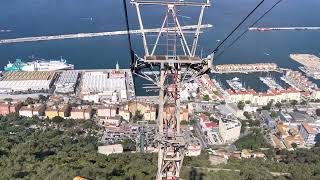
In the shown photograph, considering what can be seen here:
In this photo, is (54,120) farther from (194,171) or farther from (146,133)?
(194,171)

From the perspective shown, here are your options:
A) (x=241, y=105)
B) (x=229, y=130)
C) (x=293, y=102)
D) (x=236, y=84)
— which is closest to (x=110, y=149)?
(x=229, y=130)

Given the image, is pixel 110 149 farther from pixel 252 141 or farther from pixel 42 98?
pixel 42 98

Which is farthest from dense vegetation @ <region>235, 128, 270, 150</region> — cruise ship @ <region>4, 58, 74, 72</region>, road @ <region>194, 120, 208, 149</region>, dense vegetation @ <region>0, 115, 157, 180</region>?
cruise ship @ <region>4, 58, 74, 72</region>

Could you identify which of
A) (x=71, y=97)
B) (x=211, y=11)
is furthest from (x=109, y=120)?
(x=211, y=11)

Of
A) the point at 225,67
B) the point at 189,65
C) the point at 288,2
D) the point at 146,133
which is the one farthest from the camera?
the point at 288,2

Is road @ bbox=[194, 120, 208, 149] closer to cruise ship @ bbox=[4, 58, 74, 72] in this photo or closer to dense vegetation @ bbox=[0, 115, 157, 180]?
dense vegetation @ bbox=[0, 115, 157, 180]

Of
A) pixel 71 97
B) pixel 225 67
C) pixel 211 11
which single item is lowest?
pixel 71 97
